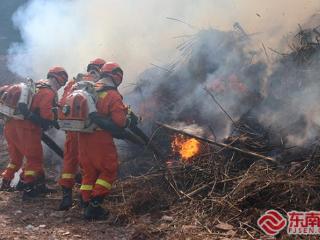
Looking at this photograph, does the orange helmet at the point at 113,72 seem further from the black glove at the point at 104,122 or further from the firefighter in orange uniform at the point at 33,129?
the firefighter in orange uniform at the point at 33,129

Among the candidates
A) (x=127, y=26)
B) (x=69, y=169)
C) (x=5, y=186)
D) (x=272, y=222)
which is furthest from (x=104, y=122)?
(x=127, y=26)

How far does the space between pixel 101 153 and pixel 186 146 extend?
5.22ft

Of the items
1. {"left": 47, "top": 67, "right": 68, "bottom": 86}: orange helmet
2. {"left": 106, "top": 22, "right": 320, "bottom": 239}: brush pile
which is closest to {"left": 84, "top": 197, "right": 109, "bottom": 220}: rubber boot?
{"left": 106, "top": 22, "right": 320, "bottom": 239}: brush pile

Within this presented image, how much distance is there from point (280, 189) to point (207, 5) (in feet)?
23.6

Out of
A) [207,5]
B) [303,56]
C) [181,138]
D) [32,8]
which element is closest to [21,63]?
[32,8]

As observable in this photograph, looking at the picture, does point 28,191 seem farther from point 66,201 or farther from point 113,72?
point 113,72

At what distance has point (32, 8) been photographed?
→ 627 inches

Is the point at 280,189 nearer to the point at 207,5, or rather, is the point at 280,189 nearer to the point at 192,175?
the point at 192,175

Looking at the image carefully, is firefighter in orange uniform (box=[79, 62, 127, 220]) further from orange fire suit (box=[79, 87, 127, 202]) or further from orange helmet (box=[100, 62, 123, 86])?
orange helmet (box=[100, 62, 123, 86])

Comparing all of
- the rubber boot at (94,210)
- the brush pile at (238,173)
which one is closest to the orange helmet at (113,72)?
the brush pile at (238,173)

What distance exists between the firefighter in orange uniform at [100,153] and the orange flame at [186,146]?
1331 mm

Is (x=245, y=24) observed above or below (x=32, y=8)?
below

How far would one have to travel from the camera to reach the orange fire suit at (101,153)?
5.63 m

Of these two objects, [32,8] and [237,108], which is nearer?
[237,108]
